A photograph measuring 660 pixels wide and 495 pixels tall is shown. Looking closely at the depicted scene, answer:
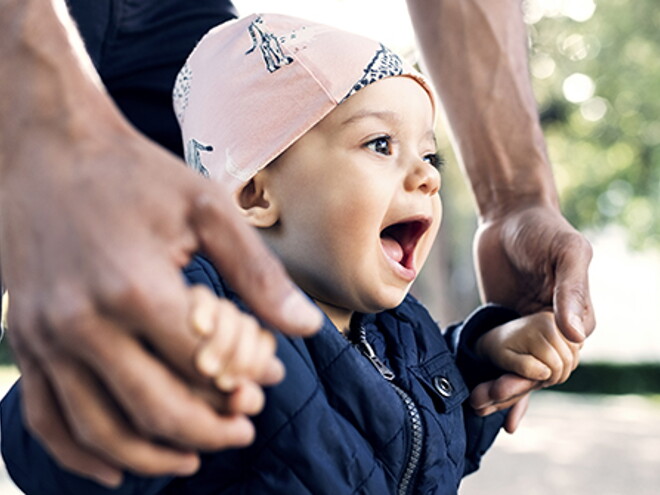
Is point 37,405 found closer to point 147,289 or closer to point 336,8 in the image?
point 147,289

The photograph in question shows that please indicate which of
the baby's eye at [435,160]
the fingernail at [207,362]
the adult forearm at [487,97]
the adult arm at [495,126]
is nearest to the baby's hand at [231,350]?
the fingernail at [207,362]

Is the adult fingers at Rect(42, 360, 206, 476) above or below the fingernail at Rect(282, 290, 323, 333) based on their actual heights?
below

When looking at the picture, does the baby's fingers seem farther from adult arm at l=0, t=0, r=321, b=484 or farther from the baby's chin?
adult arm at l=0, t=0, r=321, b=484

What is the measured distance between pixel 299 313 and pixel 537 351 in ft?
3.46

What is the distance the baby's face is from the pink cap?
32 mm

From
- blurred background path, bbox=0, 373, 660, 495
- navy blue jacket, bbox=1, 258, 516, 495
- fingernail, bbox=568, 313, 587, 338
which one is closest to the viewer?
navy blue jacket, bbox=1, 258, 516, 495

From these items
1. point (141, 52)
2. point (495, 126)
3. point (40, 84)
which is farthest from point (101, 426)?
point (495, 126)

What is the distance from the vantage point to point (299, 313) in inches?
30.1

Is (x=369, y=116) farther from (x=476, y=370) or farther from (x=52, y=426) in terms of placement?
(x=52, y=426)

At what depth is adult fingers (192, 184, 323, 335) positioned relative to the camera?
0.75 metres

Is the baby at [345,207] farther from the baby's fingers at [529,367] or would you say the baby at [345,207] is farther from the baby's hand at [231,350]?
the baby's hand at [231,350]

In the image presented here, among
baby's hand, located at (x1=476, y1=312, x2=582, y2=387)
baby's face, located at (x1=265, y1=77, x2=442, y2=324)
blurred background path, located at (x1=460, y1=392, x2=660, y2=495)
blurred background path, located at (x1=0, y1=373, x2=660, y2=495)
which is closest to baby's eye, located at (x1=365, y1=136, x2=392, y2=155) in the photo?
baby's face, located at (x1=265, y1=77, x2=442, y2=324)

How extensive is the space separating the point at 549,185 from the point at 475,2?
527 mm

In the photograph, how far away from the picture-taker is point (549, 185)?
2.07 metres
